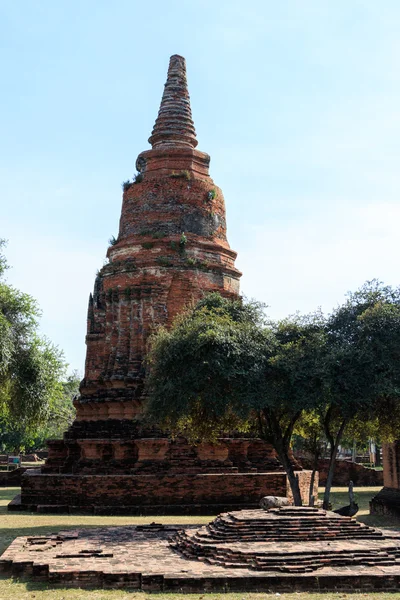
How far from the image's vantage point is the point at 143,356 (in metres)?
23.0

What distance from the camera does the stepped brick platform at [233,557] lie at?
9875 millimetres

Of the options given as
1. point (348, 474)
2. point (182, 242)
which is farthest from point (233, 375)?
point (348, 474)

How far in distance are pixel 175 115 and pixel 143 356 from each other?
988 centimetres

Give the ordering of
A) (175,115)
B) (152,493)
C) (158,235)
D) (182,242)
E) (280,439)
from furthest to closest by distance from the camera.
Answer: (175,115) < (158,235) < (182,242) < (152,493) < (280,439)

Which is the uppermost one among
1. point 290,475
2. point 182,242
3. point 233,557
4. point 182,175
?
point 182,175

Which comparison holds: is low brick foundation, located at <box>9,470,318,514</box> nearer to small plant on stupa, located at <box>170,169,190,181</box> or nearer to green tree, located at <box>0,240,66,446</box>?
green tree, located at <box>0,240,66,446</box>

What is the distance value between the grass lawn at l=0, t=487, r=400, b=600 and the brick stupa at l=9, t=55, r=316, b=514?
3.76 ft

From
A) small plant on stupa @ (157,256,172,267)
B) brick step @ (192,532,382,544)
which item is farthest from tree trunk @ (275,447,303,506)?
small plant on stupa @ (157,256,172,267)

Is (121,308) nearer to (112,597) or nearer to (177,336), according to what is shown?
(177,336)

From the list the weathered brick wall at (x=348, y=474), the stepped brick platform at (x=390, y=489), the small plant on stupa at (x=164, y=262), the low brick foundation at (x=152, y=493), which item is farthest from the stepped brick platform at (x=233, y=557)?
the weathered brick wall at (x=348, y=474)

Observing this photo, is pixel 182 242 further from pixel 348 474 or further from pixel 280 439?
pixel 348 474

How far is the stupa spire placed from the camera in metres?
26.7

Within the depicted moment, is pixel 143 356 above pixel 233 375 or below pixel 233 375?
above

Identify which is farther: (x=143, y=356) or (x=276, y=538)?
(x=143, y=356)
